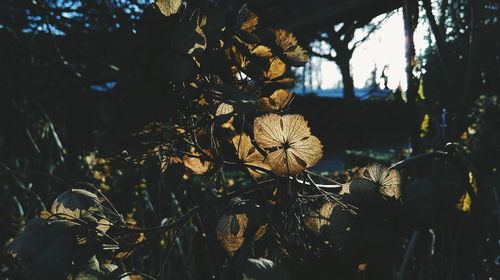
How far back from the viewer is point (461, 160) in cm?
64

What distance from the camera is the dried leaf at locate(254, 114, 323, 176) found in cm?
45

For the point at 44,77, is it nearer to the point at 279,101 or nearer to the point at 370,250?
the point at 279,101

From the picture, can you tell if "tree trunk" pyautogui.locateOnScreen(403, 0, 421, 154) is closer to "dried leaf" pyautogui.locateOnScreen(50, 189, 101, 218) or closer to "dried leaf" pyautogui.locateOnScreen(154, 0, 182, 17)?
"dried leaf" pyautogui.locateOnScreen(154, 0, 182, 17)

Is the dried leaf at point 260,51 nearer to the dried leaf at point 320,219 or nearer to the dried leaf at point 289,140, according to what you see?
the dried leaf at point 289,140

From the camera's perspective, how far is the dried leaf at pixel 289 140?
450 millimetres

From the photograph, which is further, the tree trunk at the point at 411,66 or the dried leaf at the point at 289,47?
the tree trunk at the point at 411,66

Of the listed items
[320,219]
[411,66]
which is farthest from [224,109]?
[411,66]

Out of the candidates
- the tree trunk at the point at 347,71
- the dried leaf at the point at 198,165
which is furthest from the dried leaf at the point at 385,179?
the tree trunk at the point at 347,71

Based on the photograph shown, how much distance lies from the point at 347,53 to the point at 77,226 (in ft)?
9.76

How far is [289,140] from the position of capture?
0.46 m

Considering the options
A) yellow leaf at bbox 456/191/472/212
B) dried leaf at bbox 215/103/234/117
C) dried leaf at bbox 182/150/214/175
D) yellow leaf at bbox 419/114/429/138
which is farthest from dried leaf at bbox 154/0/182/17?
yellow leaf at bbox 419/114/429/138

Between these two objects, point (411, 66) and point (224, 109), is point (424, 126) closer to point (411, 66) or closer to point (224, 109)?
point (411, 66)

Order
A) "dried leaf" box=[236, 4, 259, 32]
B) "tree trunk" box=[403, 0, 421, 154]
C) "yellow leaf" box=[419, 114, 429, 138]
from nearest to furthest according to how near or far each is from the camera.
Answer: "dried leaf" box=[236, 4, 259, 32] → "tree trunk" box=[403, 0, 421, 154] → "yellow leaf" box=[419, 114, 429, 138]

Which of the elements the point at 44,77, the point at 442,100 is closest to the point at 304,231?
the point at 442,100
